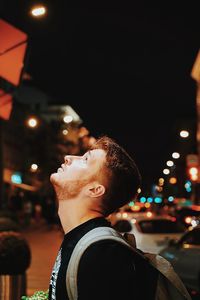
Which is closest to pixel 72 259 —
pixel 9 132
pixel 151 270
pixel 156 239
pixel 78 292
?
pixel 78 292

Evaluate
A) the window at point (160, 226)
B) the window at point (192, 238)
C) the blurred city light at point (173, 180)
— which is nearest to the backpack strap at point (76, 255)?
the window at point (192, 238)

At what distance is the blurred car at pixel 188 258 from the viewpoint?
457 inches

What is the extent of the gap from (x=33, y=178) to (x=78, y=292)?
211ft

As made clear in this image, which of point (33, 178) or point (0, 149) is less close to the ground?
point (33, 178)

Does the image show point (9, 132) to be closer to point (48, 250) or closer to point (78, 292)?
point (48, 250)

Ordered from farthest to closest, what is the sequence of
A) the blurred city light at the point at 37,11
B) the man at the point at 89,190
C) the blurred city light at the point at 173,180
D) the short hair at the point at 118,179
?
the blurred city light at the point at 173,180 < the blurred city light at the point at 37,11 < the short hair at the point at 118,179 < the man at the point at 89,190

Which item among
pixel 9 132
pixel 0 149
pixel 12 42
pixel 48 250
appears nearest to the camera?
pixel 12 42

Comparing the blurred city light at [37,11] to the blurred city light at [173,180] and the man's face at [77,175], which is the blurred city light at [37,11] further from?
the blurred city light at [173,180]

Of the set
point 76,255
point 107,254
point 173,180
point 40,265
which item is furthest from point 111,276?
point 173,180

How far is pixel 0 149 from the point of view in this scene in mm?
18781

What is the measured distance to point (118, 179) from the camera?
276 centimetres

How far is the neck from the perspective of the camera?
2760mm

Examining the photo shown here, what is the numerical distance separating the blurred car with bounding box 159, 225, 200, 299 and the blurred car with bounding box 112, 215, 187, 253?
8.66 ft

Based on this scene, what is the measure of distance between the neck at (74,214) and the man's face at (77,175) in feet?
0.12
